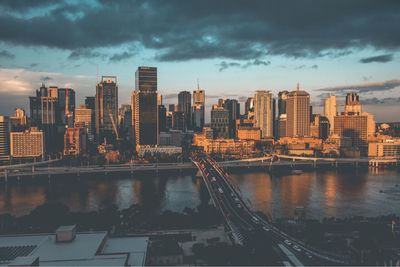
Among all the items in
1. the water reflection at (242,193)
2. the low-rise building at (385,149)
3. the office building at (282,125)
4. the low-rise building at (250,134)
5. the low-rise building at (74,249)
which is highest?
the office building at (282,125)

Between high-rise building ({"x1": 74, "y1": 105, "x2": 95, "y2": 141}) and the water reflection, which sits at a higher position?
high-rise building ({"x1": 74, "y1": 105, "x2": 95, "y2": 141})

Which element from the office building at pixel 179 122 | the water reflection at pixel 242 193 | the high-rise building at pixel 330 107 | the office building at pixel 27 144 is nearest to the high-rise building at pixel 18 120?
the office building at pixel 27 144

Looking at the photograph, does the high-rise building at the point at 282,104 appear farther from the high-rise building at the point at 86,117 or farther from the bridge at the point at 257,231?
the bridge at the point at 257,231

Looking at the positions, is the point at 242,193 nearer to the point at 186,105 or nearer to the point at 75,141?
the point at 75,141

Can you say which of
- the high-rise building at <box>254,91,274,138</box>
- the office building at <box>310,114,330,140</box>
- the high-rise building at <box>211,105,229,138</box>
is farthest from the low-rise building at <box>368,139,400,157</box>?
the high-rise building at <box>254,91,274,138</box>

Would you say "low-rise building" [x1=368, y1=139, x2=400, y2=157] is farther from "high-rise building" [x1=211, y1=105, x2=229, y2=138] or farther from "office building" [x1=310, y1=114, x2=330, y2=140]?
"high-rise building" [x1=211, y1=105, x2=229, y2=138]

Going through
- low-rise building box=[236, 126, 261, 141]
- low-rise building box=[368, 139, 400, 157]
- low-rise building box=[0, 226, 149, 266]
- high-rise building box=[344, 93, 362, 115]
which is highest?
high-rise building box=[344, 93, 362, 115]
